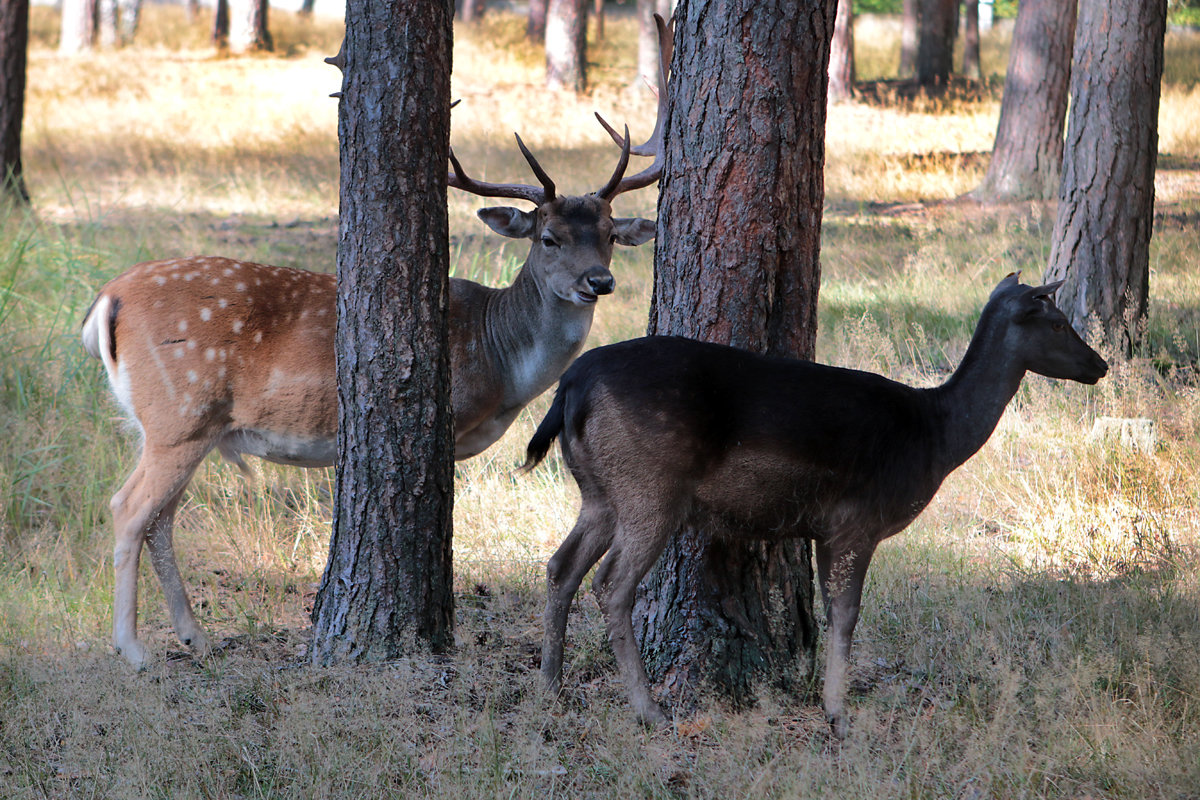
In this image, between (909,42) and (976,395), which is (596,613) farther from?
(909,42)

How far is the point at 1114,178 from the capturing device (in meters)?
7.81

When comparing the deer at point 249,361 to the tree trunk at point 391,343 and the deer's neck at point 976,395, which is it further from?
the deer's neck at point 976,395

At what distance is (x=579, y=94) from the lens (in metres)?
23.3

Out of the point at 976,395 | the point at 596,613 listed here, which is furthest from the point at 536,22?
the point at 976,395

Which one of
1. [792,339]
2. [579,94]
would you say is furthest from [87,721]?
[579,94]

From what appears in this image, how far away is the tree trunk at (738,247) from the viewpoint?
388cm

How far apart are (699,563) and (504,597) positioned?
1.47 m

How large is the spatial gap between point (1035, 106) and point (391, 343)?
1082 cm

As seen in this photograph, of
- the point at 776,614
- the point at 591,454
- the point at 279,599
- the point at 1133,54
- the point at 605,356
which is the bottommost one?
the point at 279,599

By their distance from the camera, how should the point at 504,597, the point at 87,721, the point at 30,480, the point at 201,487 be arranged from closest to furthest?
1. the point at 87,721
2. the point at 504,597
3. the point at 30,480
4. the point at 201,487

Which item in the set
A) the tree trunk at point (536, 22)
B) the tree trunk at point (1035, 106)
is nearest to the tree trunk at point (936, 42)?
the tree trunk at point (536, 22)

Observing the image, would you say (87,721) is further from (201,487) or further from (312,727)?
(201,487)

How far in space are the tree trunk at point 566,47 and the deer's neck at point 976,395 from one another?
68.1 feet

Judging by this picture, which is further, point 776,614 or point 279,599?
point 279,599
